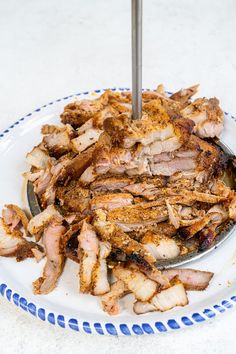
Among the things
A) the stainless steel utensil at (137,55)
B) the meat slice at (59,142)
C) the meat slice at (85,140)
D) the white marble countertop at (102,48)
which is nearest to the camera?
the stainless steel utensil at (137,55)

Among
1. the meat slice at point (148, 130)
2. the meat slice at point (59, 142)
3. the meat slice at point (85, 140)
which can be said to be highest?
the meat slice at point (148, 130)

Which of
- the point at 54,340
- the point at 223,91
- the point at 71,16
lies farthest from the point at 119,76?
the point at 54,340

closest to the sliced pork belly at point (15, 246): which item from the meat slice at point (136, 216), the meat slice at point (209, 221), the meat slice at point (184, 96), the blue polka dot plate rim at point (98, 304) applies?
the blue polka dot plate rim at point (98, 304)

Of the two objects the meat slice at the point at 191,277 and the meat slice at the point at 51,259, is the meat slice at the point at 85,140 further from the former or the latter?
the meat slice at the point at 191,277

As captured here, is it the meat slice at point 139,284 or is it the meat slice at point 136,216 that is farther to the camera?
the meat slice at point 136,216

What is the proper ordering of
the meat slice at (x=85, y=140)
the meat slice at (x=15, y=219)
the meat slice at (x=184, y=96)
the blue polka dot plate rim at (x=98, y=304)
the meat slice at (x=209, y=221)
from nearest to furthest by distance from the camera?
the blue polka dot plate rim at (x=98, y=304) → the meat slice at (x=209, y=221) → the meat slice at (x=15, y=219) → the meat slice at (x=85, y=140) → the meat slice at (x=184, y=96)

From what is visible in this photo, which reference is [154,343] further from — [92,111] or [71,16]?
[71,16]

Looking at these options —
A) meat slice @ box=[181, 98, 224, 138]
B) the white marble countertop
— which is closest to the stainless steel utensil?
meat slice @ box=[181, 98, 224, 138]
